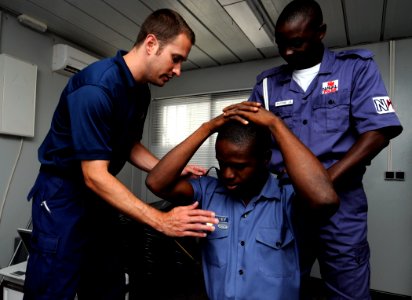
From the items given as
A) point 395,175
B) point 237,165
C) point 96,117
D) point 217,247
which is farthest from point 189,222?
point 395,175

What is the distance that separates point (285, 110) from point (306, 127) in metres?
0.13

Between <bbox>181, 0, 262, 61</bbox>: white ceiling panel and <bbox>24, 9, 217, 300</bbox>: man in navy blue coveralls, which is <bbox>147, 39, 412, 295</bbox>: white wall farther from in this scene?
<bbox>24, 9, 217, 300</bbox>: man in navy blue coveralls

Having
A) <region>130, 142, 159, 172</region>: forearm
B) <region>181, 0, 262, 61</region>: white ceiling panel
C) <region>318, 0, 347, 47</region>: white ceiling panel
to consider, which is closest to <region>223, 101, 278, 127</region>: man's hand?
<region>130, 142, 159, 172</region>: forearm

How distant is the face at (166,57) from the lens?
4.45 ft

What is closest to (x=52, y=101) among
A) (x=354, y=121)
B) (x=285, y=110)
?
(x=285, y=110)

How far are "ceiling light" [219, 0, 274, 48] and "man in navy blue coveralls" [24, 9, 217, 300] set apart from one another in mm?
1189

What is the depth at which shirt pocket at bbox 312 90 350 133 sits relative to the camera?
1.15 meters

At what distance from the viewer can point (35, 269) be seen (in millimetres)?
1193

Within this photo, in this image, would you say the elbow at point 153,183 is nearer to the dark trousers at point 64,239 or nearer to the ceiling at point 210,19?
the dark trousers at point 64,239

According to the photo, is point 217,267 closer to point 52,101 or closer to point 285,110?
point 285,110

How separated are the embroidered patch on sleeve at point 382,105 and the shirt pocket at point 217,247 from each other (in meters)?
0.72

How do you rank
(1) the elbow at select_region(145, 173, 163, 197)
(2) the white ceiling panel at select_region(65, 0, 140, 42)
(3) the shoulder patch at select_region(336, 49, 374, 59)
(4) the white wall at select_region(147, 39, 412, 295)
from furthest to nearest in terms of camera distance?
1. (4) the white wall at select_region(147, 39, 412, 295)
2. (2) the white ceiling panel at select_region(65, 0, 140, 42)
3. (3) the shoulder patch at select_region(336, 49, 374, 59)
4. (1) the elbow at select_region(145, 173, 163, 197)

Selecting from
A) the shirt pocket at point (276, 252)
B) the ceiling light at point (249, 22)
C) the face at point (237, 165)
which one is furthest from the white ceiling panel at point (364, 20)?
the shirt pocket at point (276, 252)

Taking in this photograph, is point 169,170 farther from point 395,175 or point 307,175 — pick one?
point 395,175
